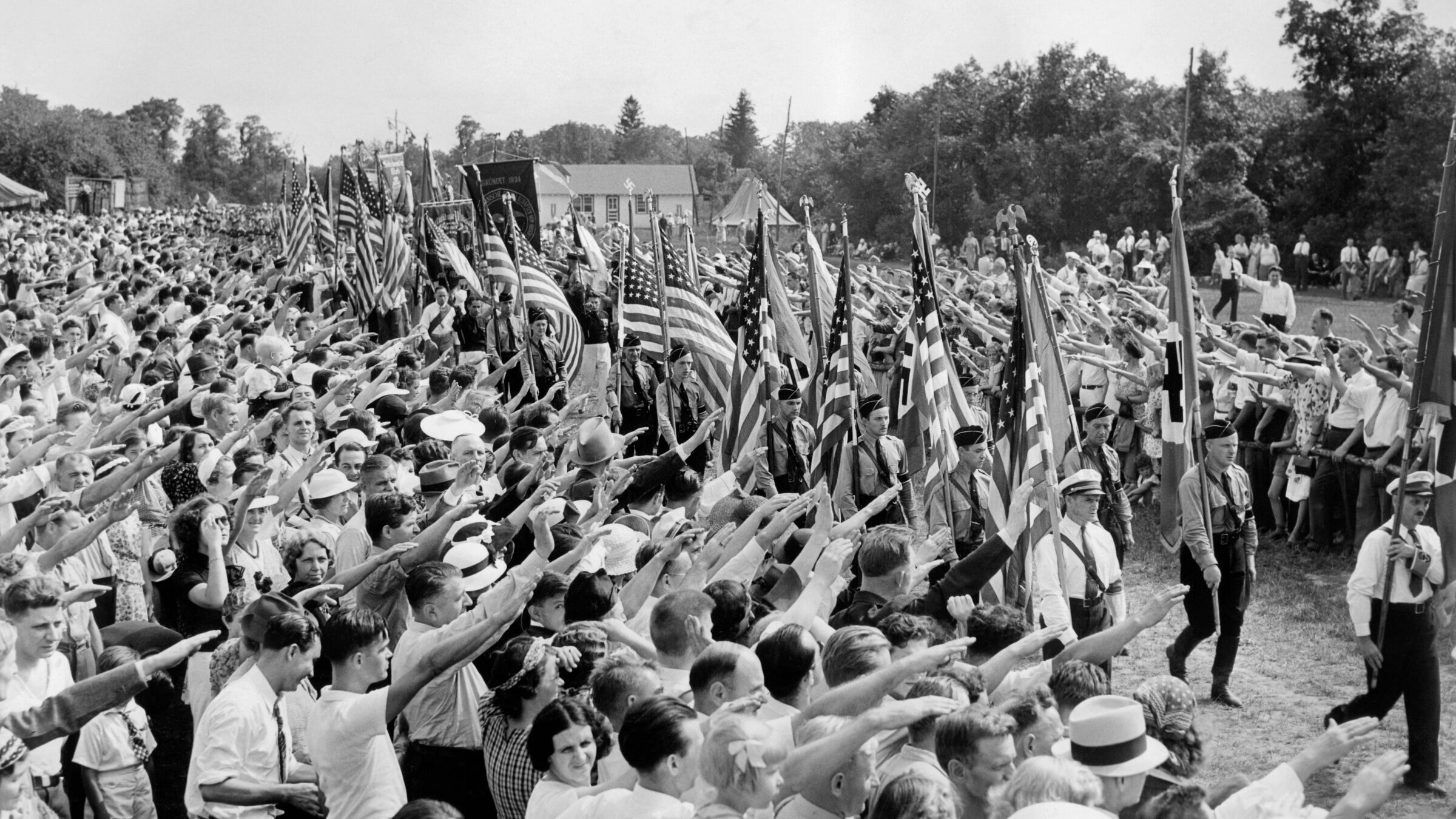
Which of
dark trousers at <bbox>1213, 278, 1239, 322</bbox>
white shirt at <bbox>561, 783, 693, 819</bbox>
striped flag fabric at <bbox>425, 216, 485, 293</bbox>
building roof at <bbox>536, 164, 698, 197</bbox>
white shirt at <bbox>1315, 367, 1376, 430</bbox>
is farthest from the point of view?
building roof at <bbox>536, 164, 698, 197</bbox>

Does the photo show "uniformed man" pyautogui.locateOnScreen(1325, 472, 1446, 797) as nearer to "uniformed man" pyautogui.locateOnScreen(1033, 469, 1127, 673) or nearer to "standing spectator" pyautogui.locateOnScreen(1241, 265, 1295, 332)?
"uniformed man" pyautogui.locateOnScreen(1033, 469, 1127, 673)

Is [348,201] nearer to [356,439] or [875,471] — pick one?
[356,439]

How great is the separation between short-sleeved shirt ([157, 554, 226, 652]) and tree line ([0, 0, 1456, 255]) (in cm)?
1055

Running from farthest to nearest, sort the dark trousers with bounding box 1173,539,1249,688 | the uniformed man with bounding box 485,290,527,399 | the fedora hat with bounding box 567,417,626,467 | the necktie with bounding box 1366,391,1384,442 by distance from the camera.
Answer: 1. the uniformed man with bounding box 485,290,527,399
2. the necktie with bounding box 1366,391,1384,442
3. the fedora hat with bounding box 567,417,626,467
4. the dark trousers with bounding box 1173,539,1249,688

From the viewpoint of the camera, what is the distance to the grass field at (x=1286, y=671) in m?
8.09

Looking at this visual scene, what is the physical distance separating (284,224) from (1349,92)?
28.7 metres

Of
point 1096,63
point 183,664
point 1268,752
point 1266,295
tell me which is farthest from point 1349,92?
point 183,664

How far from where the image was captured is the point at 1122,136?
48688 mm

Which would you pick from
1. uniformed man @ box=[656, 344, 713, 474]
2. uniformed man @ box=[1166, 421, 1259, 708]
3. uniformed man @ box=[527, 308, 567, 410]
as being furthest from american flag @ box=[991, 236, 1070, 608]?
uniformed man @ box=[527, 308, 567, 410]

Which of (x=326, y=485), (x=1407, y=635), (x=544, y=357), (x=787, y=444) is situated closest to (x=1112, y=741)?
(x=1407, y=635)

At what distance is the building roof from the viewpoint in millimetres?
107375

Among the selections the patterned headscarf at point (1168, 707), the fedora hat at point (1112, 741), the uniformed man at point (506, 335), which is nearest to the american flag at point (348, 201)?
the uniformed man at point (506, 335)

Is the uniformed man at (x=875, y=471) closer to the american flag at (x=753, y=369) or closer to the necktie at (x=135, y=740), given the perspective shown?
the american flag at (x=753, y=369)

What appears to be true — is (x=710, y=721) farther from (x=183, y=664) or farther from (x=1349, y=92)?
(x=1349, y=92)
